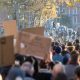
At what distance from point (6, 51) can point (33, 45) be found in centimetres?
48

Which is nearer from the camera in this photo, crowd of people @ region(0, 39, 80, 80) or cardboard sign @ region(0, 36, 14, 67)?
crowd of people @ region(0, 39, 80, 80)

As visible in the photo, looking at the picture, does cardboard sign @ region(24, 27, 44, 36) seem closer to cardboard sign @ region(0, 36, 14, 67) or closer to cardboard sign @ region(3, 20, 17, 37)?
cardboard sign @ region(3, 20, 17, 37)

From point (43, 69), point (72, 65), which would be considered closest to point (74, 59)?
point (72, 65)

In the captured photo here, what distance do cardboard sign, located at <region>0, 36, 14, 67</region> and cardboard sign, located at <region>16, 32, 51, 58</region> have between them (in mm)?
252

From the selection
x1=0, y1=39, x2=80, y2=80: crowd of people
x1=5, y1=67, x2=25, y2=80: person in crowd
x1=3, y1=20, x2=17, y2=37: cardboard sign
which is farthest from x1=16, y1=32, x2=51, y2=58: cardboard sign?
x1=5, y1=67, x2=25, y2=80: person in crowd

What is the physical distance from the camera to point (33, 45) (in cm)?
810

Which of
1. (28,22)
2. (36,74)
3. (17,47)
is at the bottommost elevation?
(28,22)

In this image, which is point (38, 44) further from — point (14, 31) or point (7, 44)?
point (14, 31)

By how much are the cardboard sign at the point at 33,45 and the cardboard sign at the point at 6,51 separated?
25cm

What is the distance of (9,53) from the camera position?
7.90 meters

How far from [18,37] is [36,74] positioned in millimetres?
799

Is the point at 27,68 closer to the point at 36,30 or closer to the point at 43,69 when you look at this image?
the point at 43,69

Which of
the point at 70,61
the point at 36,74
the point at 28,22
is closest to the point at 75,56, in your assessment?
the point at 70,61

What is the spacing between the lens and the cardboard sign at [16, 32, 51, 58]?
8.02 metres
